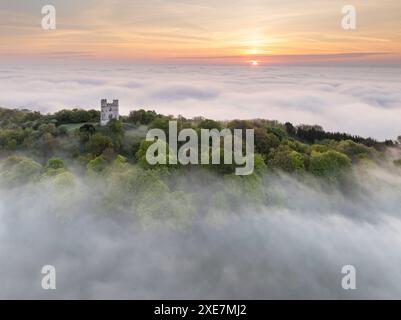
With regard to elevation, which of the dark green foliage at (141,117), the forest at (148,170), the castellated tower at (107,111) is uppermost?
the dark green foliage at (141,117)

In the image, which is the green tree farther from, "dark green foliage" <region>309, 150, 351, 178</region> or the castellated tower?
"dark green foliage" <region>309, 150, 351, 178</region>

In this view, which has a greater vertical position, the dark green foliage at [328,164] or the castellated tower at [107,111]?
the castellated tower at [107,111]

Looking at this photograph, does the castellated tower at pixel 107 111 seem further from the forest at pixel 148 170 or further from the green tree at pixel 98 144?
the green tree at pixel 98 144

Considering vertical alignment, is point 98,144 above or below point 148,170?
above

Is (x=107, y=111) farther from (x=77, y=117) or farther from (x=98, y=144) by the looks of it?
(x=98, y=144)

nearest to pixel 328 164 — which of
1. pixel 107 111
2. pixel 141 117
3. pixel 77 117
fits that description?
pixel 141 117

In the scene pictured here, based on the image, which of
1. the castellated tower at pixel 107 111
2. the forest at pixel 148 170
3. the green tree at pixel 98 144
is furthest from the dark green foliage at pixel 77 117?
the green tree at pixel 98 144

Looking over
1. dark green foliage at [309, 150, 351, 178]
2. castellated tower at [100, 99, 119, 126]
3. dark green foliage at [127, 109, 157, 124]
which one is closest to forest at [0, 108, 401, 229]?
dark green foliage at [309, 150, 351, 178]
